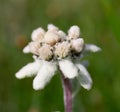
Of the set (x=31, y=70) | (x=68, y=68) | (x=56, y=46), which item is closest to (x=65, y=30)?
(x=31, y=70)

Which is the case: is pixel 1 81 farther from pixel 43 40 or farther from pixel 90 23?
pixel 43 40

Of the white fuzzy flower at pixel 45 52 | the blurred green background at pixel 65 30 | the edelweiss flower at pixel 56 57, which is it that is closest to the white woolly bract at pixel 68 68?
the edelweiss flower at pixel 56 57

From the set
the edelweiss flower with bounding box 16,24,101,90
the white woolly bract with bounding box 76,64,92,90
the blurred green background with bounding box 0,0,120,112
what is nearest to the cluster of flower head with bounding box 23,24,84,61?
the edelweiss flower with bounding box 16,24,101,90

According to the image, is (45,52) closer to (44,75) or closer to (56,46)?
(56,46)

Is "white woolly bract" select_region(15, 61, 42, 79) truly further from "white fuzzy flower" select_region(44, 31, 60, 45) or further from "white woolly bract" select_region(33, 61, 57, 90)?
"white fuzzy flower" select_region(44, 31, 60, 45)

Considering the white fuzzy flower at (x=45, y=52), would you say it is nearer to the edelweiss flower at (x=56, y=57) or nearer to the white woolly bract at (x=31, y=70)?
the edelweiss flower at (x=56, y=57)

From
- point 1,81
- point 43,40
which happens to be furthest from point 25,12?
point 43,40
